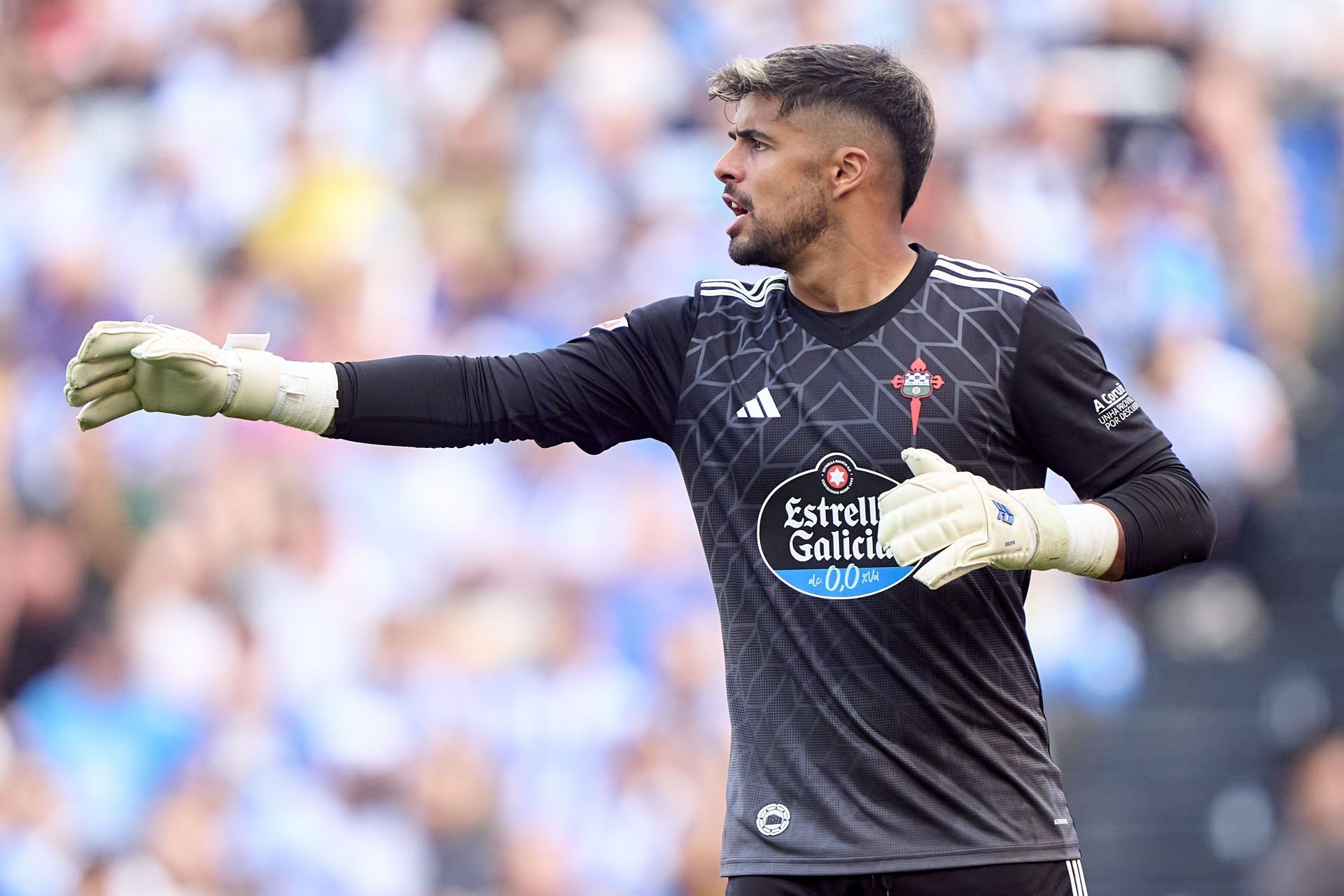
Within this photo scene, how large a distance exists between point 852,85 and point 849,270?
0.39 meters

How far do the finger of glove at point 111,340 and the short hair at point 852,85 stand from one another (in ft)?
4.12

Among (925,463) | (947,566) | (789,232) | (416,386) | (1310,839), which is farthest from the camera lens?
(1310,839)

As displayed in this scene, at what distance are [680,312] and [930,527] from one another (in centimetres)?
86

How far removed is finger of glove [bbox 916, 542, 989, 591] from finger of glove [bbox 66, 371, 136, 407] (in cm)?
145

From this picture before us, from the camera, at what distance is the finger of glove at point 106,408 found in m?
2.70

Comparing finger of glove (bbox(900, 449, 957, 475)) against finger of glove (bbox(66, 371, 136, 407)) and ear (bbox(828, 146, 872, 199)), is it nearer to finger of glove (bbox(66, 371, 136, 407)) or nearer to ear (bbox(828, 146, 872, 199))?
ear (bbox(828, 146, 872, 199))

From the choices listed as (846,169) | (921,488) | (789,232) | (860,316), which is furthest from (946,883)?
(846,169)

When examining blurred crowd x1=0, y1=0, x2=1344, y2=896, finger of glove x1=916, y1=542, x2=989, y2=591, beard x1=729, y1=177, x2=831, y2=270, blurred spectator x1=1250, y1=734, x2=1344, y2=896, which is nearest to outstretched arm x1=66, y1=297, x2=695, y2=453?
beard x1=729, y1=177, x2=831, y2=270

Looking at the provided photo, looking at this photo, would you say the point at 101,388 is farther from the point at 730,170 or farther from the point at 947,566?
the point at 947,566

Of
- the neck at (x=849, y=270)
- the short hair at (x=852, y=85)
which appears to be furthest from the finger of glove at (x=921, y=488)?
the short hair at (x=852, y=85)

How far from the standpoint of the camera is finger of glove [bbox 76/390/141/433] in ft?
8.86

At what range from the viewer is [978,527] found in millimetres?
2467

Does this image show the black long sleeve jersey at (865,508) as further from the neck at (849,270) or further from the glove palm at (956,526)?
the glove palm at (956,526)

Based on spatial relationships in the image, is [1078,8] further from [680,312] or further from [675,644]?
[680,312]
